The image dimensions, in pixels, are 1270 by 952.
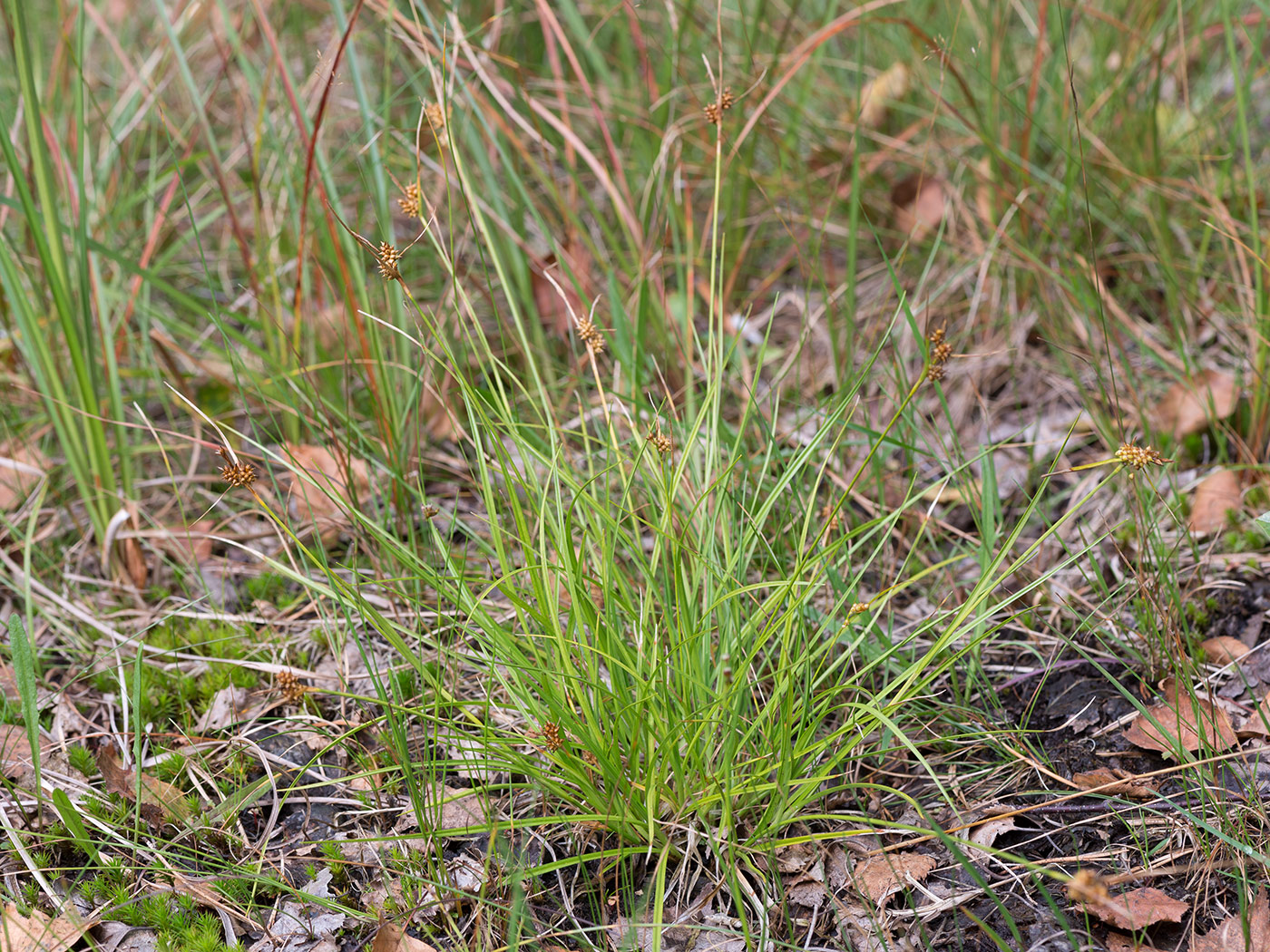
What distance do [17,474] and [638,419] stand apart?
1.59m

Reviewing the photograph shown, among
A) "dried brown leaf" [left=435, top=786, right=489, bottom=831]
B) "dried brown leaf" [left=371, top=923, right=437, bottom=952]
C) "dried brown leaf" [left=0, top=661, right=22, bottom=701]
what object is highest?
"dried brown leaf" [left=0, top=661, right=22, bottom=701]

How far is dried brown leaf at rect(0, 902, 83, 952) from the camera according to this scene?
1.37m

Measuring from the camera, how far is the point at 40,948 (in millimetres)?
1367

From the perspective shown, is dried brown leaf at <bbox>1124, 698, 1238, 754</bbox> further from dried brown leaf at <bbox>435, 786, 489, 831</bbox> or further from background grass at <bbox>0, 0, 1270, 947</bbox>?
dried brown leaf at <bbox>435, 786, 489, 831</bbox>

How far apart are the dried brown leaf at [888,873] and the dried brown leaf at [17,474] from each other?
1968mm

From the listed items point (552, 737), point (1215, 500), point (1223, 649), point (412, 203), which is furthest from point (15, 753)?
point (1215, 500)

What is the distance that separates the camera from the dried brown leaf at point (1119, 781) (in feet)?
4.70

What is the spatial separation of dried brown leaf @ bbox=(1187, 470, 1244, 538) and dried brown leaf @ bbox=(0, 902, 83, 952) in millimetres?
2081

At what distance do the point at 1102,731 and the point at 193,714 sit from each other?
163 centimetres

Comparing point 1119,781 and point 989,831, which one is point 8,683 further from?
point 1119,781

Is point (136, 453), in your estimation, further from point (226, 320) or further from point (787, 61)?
point (787, 61)

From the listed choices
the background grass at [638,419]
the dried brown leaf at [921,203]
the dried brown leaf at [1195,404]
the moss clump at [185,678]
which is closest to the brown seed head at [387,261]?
the background grass at [638,419]

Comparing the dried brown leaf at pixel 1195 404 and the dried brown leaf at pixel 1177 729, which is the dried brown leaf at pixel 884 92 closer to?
the dried brown leaf at pixel 1195 404

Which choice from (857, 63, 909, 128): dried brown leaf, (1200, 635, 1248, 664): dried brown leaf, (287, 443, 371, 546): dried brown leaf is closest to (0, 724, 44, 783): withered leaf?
(287, 443, 371, 546): dried brown leaf
